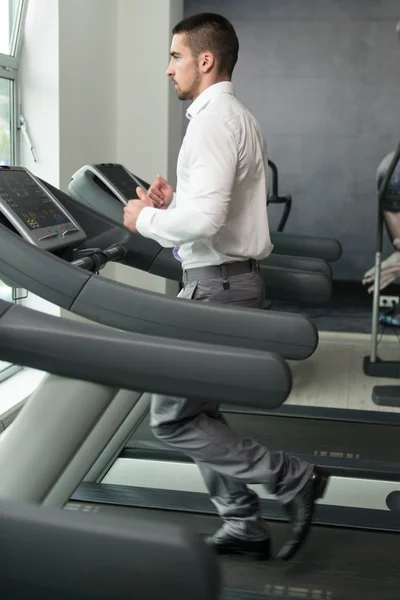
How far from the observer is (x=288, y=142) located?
6.66 meters

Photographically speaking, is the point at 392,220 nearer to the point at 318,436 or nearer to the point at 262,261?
the point at 318,436

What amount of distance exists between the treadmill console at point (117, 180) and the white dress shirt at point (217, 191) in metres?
1.12

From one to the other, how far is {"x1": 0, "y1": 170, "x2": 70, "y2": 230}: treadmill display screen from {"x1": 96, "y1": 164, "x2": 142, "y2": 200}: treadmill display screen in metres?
0.77

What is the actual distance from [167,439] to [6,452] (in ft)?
2.36

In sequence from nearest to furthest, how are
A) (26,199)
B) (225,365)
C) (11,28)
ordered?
(225,365)
(26,199)
(11,28)

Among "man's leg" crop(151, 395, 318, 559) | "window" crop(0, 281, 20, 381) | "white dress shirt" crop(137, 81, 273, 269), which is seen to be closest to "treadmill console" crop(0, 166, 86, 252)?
"white dress shirt" crop(137, 81, 273, 269)

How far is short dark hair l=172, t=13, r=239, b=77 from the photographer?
253 cm

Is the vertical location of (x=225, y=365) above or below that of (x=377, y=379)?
above

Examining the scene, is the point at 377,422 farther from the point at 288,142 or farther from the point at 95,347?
the point at 288,142

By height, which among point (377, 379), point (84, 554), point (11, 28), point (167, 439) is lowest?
point (377, 379)

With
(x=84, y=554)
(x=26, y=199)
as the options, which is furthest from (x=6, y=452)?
(x=26, y=199)

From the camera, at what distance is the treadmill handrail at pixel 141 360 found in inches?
47.2

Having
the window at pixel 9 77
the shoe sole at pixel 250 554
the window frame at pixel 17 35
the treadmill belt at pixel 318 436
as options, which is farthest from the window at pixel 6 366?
the shoe sole at pixel 250 554

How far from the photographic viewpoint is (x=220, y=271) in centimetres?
257
